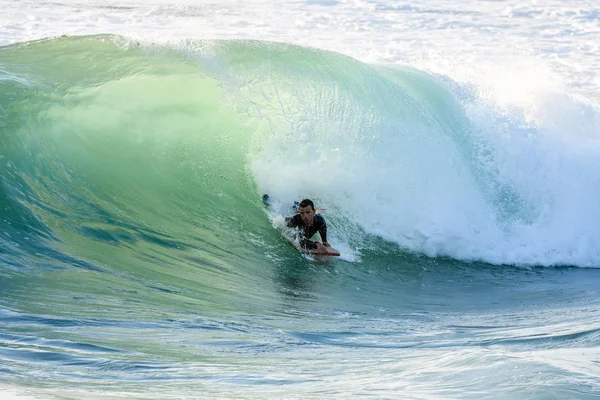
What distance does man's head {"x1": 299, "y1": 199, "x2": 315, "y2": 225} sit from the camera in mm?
8180

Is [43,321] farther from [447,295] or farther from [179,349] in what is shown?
[447,295]

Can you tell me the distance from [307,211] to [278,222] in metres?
0.83

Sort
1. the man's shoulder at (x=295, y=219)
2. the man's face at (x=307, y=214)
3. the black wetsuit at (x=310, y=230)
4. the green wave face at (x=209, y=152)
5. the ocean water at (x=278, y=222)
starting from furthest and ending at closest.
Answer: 1. the man's shoulder at (x=295, y=219)
2. the black wetsuit at (x=310, y=230)
3. the man's face at (x=307, y=214)
4. the green wave face at (x=209, y=152)
5. the ocean water at (x=278, y=222)

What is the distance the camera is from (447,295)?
25.7 feet

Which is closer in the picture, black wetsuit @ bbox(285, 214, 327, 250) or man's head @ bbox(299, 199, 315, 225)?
man's head @ bbox(299, 199, 315, 225)

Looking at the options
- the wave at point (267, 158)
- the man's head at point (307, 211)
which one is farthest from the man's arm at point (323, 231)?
the wave at point (267, 158)

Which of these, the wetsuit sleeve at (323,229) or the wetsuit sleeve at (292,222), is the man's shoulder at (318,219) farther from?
the wetsuit sleeve at (292,222)

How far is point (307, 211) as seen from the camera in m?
8.21

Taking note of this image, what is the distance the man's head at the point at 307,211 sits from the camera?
818 centimetres

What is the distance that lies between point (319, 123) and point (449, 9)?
40.5ft

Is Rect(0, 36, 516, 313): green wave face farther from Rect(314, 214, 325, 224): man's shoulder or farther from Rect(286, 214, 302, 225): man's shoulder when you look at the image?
Rect(314, 214, 325, 224): man's shoulder

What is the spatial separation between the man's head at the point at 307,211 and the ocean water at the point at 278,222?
0.38 m

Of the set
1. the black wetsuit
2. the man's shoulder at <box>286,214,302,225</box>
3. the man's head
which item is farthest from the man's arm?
the man's shoulder at <box>286,214,302,225</box>

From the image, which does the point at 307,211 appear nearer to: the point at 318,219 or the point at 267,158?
the point at 318,219
